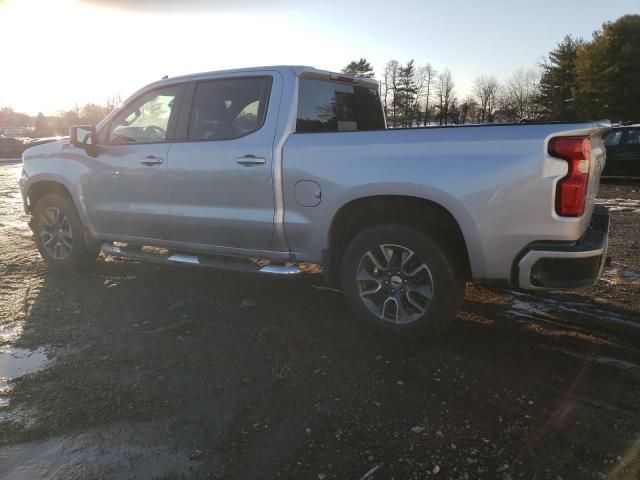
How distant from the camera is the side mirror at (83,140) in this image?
210 inches

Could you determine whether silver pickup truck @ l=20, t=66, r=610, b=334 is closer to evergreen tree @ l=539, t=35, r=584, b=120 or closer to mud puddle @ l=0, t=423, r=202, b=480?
mud puddle @ l=0, t=423, r=202, b=480

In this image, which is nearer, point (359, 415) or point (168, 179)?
point (359, 415)

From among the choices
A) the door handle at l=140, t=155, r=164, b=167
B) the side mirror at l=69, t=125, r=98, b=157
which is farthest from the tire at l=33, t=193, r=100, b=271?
the door handle at l=140, t=155, r=164, b=167

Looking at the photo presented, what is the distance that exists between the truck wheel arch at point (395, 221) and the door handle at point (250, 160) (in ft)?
2.56

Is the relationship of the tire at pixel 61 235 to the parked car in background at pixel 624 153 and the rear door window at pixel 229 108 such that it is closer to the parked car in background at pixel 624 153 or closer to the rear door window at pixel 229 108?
the rear door window at pixel 229 108

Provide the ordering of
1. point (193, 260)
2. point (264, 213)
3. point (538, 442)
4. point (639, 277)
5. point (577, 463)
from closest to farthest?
point (577, 463), point (538, 442), point (264, 213), point (193, 260), point (639, 277)

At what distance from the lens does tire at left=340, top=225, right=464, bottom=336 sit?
3.65m

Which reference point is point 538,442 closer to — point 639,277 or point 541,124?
point 541,124

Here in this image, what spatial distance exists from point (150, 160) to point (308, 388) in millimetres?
2777

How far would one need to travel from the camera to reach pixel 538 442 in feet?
8.78

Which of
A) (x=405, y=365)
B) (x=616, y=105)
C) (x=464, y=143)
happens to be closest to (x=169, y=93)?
(x=464, y=143)

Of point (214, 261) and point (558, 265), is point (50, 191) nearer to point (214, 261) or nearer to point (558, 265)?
point (214, 261)

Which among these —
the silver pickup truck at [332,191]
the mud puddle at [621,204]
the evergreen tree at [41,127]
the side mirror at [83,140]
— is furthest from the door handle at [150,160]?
the evergreen tree at [41,127]

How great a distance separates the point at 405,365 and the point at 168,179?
8.91 feet
